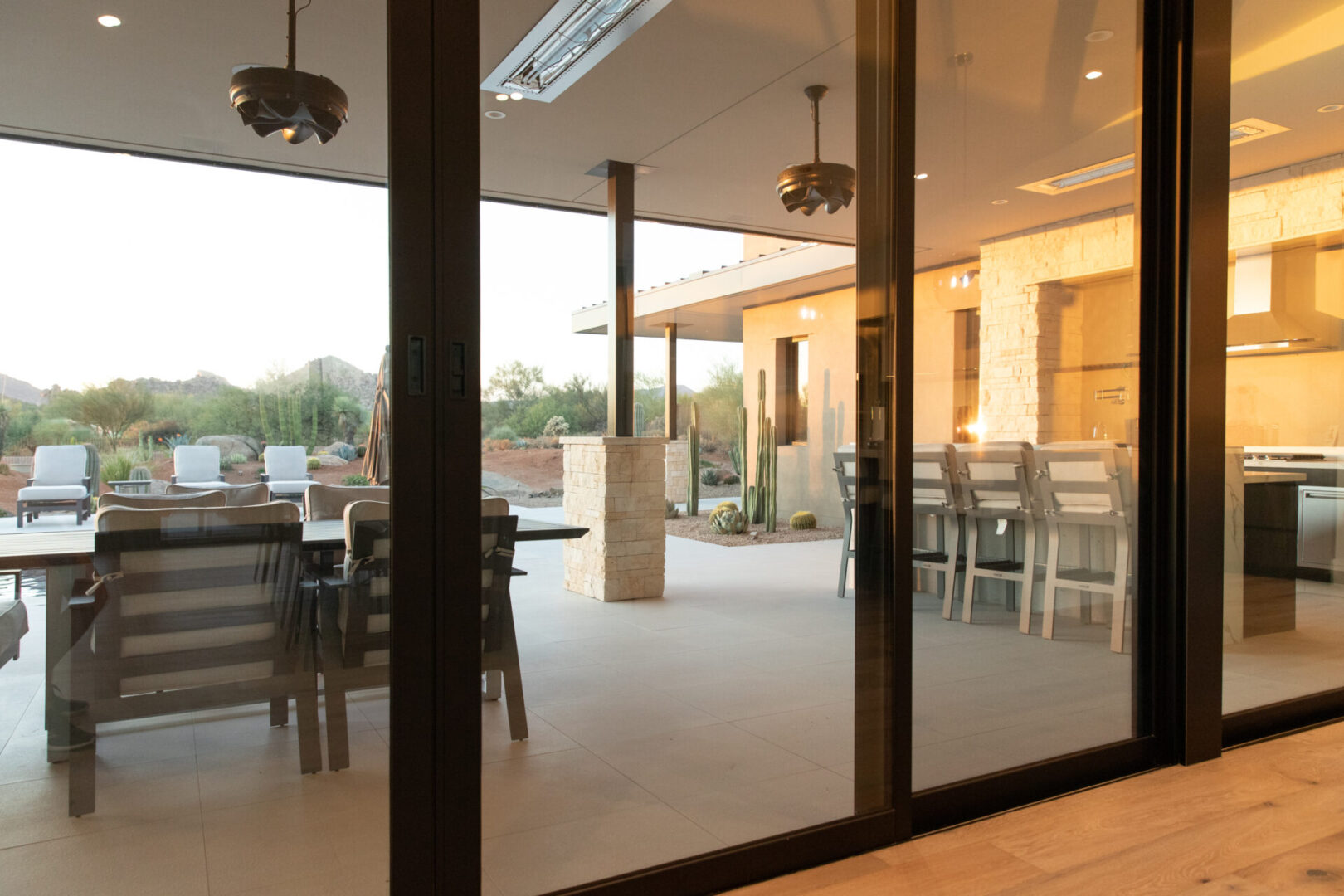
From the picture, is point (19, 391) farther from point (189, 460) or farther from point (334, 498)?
point (334, 498)

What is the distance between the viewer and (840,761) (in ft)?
7.61

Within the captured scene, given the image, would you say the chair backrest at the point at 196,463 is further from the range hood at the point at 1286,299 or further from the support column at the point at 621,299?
the range hood at the point at 1286,299

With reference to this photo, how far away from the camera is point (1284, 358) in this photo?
3.23 metres

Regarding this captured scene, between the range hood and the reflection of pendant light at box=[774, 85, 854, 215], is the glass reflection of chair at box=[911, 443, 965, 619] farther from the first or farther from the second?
the range hood

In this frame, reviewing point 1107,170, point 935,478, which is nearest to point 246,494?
point 935,478

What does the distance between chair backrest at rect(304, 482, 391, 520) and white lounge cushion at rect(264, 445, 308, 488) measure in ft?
0.12

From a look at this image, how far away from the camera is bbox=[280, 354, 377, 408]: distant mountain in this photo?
1627 millimetres

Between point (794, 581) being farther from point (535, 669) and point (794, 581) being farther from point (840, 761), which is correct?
point (535, 669)

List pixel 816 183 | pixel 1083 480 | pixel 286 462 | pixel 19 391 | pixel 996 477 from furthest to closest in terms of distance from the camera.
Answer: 1. pixel 1083 480
2. pixel 996 477
3. pixel 816 183
4. pixel 286 462
5. pixel 19 391

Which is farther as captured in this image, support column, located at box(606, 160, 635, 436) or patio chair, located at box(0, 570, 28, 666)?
support column, located at box(606, 160, 635, 436)

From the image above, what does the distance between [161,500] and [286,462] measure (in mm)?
214

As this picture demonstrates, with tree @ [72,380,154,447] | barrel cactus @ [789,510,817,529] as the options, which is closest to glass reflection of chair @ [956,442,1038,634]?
barrel cactus @ [789,510,817,529]

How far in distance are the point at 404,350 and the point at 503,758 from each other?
0.88 metres

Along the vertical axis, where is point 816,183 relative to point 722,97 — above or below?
below
